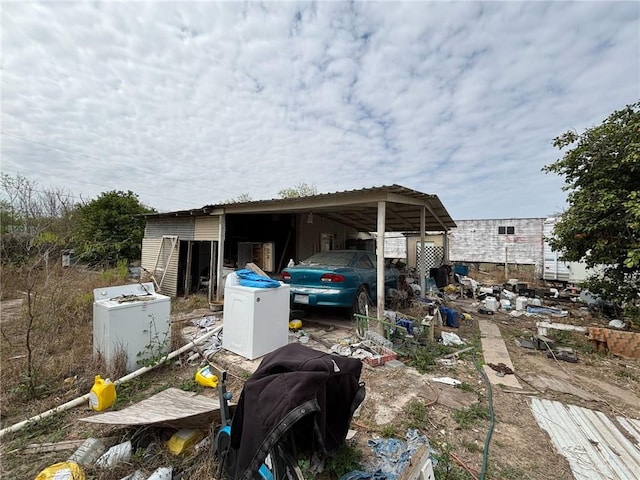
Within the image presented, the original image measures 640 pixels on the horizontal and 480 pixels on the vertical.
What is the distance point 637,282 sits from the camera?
5.71 m

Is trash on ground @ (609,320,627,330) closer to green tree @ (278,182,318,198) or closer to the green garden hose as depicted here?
the green garden hose

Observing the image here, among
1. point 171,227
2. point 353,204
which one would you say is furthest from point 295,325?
point 171,227

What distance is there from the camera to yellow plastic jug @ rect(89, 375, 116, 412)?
2.86m

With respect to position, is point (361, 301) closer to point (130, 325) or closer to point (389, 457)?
point (389, 457)

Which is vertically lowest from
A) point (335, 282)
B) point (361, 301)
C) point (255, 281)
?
point (361, 301)

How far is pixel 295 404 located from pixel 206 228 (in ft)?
24.7

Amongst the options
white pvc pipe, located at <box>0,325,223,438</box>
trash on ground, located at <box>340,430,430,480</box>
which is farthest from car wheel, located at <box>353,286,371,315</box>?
trash on ground, located at <box>340,430,430,480</box>

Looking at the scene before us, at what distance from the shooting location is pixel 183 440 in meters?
2.25

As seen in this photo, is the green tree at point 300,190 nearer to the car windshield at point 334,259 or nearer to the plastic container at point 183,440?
the car windshield at point 334,259

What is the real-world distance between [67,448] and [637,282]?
360 inches

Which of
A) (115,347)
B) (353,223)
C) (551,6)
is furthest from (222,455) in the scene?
(353,223)

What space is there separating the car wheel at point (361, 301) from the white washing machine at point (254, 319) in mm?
1781

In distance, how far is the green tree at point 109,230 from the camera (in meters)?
12.8

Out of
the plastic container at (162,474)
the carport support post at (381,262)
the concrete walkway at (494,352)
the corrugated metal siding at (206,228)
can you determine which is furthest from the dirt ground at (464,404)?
the corrugated metal siding at (206,228)
